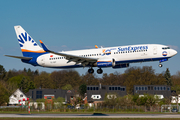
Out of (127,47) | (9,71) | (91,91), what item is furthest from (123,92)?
(9,71)

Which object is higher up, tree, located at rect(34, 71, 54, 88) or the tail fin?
the tail fin

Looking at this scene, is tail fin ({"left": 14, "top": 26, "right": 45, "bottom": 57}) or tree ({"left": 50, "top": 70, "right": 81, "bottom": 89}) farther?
tree ({"left": 50, "top": 70, "right": 81, "bottom": 89})

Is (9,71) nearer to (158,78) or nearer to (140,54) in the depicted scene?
(158,78)

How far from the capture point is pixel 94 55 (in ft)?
180

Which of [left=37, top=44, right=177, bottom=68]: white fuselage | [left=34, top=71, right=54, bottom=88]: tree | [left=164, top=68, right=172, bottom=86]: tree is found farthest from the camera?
[left=34, top=71, right=54, bottom=88]: tree

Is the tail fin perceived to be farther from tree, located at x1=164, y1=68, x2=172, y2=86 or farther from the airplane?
tree, located at x1=164, y1=68, x2=172, y2=86

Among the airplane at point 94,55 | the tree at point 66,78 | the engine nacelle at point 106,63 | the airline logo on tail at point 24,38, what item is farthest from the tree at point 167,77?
the engine nacelle at point 106,63

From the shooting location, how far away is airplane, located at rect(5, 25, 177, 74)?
50.0 meters

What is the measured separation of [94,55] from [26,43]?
739 inches

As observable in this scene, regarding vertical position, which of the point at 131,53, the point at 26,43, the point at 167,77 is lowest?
the point at 131,53

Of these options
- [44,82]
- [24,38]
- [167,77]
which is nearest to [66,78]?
[44,82]

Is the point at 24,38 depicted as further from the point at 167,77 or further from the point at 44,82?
the point at 167,77

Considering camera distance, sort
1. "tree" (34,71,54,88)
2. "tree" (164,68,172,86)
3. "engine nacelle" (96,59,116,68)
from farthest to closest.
→ 1. "tree" (34,71,54,88)
2. "tree" (164,68,172,86)
3. "engine nacelle" (96,59,116,68)

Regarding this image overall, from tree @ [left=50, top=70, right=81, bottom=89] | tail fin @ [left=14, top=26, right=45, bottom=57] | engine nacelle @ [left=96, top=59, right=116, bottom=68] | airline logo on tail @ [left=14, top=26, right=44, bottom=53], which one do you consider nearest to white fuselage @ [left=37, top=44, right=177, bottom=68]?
engine nacelle @ [left=96, top=59, right=116, bottom=68]
